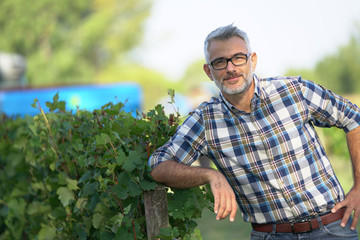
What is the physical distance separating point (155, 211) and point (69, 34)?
51594 millimetres

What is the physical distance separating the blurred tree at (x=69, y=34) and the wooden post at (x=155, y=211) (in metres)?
45.5

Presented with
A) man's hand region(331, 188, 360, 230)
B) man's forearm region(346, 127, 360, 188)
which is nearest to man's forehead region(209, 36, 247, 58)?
man's forearm region(346, 127, 360, 188)

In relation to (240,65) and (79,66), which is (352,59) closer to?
(79,66)

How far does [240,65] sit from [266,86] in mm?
217

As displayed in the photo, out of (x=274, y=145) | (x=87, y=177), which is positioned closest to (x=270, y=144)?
(x=274, y=145)

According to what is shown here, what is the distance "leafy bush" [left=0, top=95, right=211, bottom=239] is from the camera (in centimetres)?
335

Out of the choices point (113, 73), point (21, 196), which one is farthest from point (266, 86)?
point (113, 73)

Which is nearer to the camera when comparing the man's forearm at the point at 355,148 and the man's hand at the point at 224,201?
the man's hand at the point at 224,201

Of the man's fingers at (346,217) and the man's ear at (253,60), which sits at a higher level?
the man's ear at (253,60)

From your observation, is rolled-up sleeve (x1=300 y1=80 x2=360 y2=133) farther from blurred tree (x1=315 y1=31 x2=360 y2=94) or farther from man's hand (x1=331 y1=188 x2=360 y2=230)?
blurred tree (x1=315 y1=31 x2=360 y2=94)

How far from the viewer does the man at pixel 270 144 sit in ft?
11.0

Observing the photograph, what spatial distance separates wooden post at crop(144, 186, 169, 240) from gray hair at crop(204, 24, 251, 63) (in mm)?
878

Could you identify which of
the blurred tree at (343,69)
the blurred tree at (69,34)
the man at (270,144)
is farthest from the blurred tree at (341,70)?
the man at (270,144)

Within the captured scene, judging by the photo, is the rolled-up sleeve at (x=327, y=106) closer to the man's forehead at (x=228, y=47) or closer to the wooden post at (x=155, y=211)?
the man's forehead at (x=228, y=47)
